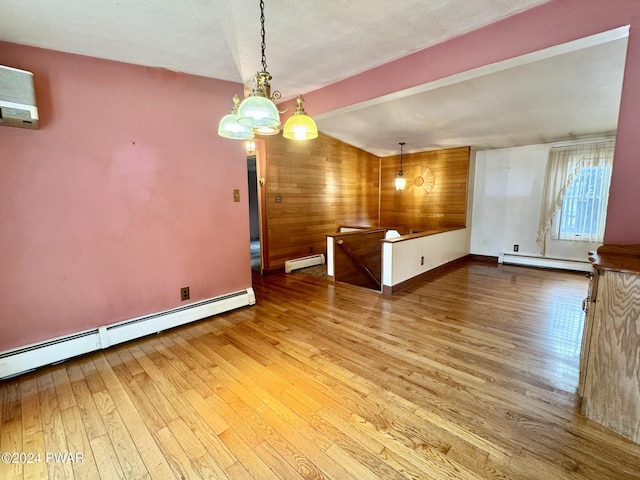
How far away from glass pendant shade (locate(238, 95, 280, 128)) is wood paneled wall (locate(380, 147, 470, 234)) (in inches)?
209

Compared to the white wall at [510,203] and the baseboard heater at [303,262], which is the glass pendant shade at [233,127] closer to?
the baseboard heater at [303,262]

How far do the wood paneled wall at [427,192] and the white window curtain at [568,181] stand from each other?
1.33 m

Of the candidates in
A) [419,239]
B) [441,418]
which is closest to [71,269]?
[441,418]

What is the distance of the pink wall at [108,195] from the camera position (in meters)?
2.18

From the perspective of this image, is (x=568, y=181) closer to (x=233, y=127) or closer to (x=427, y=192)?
(x=427, y=192)

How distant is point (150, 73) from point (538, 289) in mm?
5359

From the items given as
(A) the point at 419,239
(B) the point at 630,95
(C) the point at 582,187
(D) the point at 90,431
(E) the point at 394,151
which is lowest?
(D) the point at 90,431

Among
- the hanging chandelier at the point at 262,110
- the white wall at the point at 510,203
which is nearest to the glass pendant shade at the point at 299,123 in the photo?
the hanging chandelier at the point at 262,110

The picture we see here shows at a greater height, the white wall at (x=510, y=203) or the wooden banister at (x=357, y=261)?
the white wall at (x=510, y=203)

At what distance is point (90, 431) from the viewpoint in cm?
164

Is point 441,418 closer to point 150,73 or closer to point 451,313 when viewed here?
point 451,313

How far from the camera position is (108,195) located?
8.23 ft

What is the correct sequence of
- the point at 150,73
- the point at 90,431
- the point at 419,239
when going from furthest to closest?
the point at 419,239 → the point at 150,73 → the point at 90,431

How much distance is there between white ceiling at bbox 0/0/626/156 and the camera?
73.6 inches
